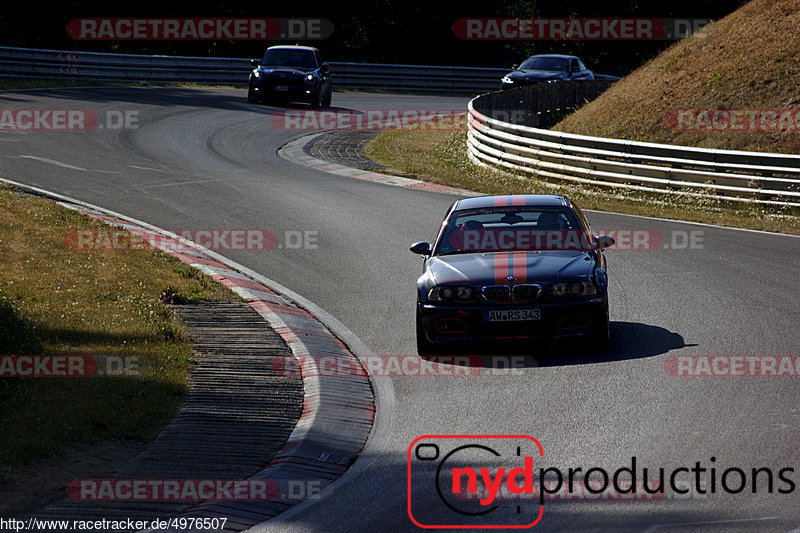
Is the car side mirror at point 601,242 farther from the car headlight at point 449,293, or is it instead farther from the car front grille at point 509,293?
the car headlight at point 449,293

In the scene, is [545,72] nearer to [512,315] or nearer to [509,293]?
[509,293]

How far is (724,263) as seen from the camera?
1315 cm

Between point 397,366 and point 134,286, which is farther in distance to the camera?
point 134,286

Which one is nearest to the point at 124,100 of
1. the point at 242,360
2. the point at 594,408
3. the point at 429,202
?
the point at 429,202

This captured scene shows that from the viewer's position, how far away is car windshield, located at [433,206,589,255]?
9.98 meters

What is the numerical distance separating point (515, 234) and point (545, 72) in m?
24.9

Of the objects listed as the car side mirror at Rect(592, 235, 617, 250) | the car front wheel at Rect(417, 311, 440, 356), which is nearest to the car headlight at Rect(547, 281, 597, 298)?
the car side mirror at Rect(592, 235, 617, 250)

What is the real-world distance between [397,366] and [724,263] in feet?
20.2

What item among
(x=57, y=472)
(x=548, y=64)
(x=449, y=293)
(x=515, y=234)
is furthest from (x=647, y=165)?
(x=548, y=64)

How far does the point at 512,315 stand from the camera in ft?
29.4

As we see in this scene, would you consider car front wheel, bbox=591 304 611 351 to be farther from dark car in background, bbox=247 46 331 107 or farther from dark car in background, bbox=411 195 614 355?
dark car in background, bbox=247 46 331 107

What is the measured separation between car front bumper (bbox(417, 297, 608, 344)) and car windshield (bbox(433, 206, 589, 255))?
106 cm

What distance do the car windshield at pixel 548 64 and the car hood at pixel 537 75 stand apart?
1.43ft

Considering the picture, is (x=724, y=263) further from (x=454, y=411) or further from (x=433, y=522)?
(x=433, y=522)
